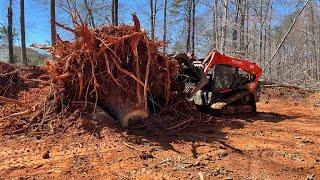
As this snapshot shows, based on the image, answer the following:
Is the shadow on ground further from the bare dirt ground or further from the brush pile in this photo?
the brush pile

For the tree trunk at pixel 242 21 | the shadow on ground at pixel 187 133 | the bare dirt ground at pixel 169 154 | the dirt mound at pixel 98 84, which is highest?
the tree trunk at pixel 242 21

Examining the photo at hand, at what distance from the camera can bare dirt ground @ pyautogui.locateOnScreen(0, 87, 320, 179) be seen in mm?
5434

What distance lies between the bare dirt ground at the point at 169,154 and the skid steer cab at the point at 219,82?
122 cm

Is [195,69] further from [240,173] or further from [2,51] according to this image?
[2,51]

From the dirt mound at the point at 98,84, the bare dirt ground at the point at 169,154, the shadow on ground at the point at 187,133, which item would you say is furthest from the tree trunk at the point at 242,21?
the dirt mound at the point at 98,84

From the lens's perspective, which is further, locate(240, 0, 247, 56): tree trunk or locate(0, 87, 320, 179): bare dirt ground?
locate(240, 0, 247, 56): tree trunk

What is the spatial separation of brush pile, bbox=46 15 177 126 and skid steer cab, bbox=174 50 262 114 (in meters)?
1.46

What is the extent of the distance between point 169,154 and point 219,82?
12.9ft

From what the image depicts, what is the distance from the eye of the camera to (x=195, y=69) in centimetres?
940

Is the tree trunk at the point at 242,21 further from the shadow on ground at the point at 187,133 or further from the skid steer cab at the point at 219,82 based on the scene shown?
the shadow on ground at the point at 187,133

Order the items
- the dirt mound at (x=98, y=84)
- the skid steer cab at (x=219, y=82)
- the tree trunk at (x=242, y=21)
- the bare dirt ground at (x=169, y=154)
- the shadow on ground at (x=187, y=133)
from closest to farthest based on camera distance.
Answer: the bare dirt ground at (x=169, y=154), the shadow on ground at (x=187, y=133), the dirt mound at (x=98, y=84), the skid steer cab at (x=219, y=82), the tree trunk at (x=242, y=21)

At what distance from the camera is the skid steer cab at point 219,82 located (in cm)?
937

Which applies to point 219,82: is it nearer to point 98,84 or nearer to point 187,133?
point 187,133

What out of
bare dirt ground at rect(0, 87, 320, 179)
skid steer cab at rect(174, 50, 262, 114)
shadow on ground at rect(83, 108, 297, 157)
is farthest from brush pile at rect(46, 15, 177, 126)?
skid steer cab at rect(174, 50, 262, 114)
